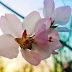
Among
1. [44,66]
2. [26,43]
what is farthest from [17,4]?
[26,43]

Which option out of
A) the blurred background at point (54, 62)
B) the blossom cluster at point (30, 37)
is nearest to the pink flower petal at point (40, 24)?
the blossom cluster at point (30, 37)

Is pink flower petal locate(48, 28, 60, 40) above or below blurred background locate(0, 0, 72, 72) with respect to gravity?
above

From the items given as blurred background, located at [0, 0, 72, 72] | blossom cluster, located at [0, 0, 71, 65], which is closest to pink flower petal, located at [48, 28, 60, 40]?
blossom cluster, located at [0, 0, 71, 65]

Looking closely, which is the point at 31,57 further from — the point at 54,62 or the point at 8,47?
the point at 54,62

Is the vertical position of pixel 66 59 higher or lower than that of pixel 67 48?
lower

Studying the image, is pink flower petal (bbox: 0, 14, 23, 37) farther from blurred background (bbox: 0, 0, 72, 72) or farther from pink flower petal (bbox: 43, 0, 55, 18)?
blurred background (bbox: 0, 0, 72, 72)

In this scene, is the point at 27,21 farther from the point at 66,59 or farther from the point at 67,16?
the point at 66,59
